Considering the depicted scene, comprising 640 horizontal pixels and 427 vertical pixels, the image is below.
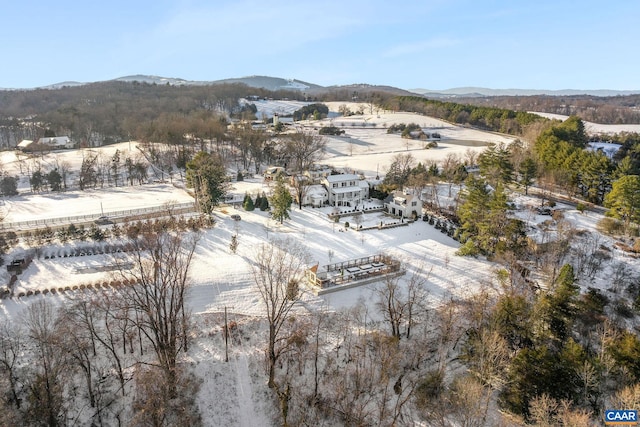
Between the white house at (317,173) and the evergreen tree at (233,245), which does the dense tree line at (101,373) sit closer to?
the evergreen tree at (233,245)

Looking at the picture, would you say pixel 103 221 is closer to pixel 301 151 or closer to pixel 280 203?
pixel 280 203

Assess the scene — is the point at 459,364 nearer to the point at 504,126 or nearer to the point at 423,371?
the point at 423,371

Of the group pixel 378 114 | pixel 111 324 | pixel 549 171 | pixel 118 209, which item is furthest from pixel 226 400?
pixel 378 114

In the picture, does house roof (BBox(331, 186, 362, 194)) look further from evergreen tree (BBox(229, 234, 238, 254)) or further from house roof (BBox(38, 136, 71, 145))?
house roof (BBox(38, 136, 71, 145))

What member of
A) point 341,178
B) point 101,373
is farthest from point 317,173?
point 101,373

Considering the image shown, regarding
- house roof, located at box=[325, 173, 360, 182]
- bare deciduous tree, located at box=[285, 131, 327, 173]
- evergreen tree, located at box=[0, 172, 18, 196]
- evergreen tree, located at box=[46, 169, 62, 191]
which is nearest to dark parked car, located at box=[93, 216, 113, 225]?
evergreen tree, located at box=[46, 169, 62, 191]

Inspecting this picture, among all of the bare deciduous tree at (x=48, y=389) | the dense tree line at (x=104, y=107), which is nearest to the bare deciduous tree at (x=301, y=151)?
the dense tree line at (x=104, y=107)
